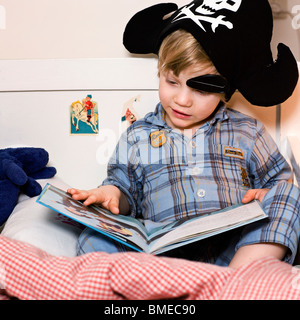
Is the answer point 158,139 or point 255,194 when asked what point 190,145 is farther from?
point 255,194

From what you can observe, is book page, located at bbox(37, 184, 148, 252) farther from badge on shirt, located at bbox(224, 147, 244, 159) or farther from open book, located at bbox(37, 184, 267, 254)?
badge on shirt, located at bbox(224, 147, 244, 159)

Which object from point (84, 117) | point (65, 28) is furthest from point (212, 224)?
point (65, 28)

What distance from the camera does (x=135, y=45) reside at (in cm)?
110

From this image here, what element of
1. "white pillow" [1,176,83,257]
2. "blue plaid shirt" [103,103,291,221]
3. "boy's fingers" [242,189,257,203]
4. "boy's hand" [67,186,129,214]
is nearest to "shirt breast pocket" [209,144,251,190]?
"blue plaid shirt" [103,103,291,221]

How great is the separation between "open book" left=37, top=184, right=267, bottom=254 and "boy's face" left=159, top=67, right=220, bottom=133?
27cm

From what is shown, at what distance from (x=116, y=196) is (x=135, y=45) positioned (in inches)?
16.4

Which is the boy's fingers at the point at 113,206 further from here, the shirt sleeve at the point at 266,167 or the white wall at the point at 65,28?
the white wall at the point at 65,28

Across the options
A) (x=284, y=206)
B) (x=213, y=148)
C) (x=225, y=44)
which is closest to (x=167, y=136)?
(x=213, y=148)

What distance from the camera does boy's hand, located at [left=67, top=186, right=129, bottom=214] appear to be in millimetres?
824

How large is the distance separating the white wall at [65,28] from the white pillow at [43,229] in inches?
18.6

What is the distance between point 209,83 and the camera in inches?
37.4

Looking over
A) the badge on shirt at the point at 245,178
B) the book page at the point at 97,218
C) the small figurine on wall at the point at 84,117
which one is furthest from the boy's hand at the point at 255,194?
the small figurine on wall at the point at 84,117

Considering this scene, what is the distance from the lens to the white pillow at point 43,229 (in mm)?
781
